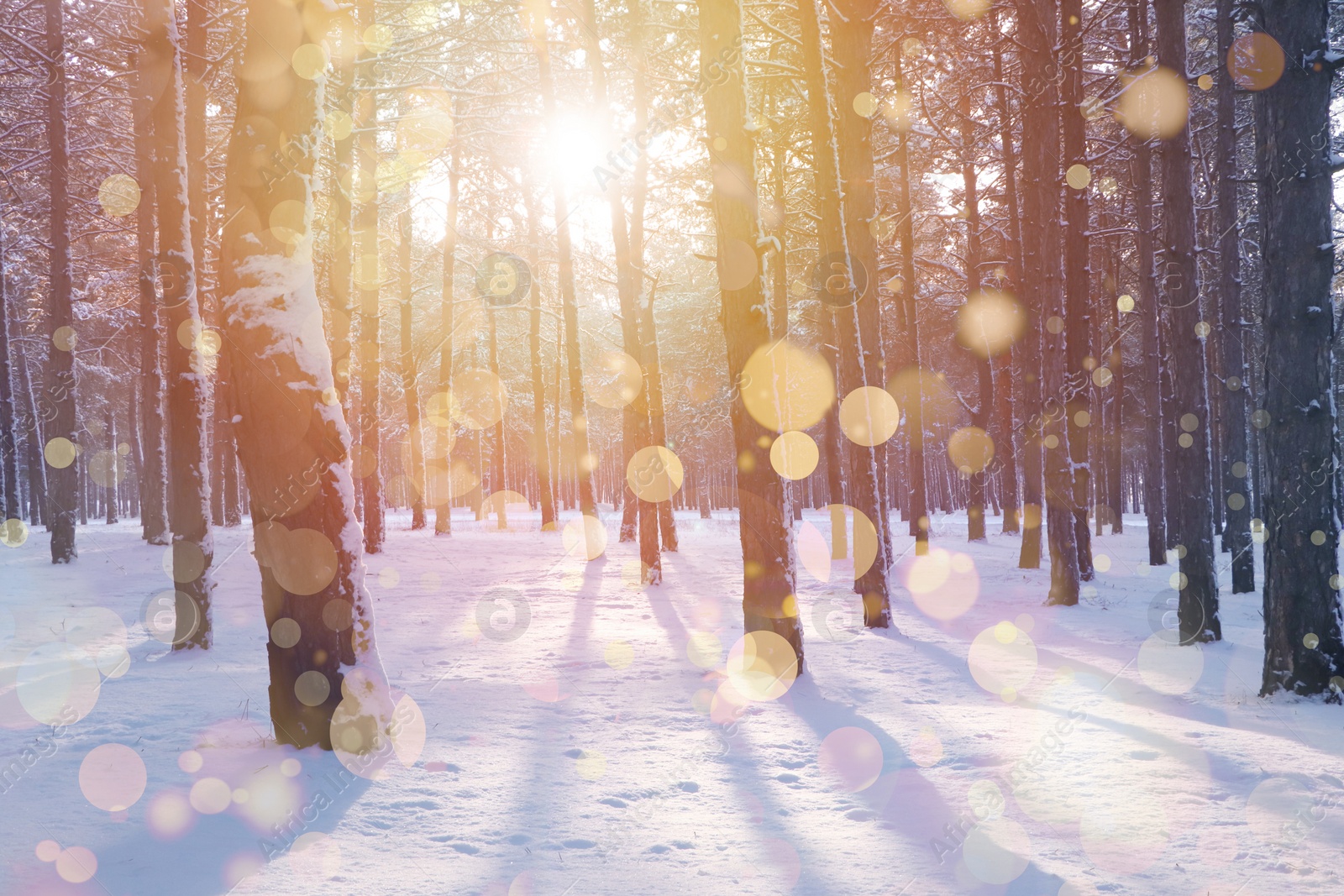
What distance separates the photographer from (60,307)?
14164 mm

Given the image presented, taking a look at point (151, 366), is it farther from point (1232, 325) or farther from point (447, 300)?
point (1232, 325)

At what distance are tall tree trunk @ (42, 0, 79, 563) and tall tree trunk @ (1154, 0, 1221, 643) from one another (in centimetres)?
1599

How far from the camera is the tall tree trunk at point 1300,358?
6410mm

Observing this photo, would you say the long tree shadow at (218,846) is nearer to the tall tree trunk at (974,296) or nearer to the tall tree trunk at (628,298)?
the tall tree trunk at (628,298)

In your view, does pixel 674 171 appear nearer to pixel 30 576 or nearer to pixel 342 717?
pixel 30 576

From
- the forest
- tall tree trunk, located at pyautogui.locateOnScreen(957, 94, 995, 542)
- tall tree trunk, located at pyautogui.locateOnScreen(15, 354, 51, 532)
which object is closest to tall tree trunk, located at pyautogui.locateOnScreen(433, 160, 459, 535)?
the forest

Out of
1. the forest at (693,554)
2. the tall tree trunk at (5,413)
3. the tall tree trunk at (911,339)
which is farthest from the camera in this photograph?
the tall tree trunk at (911,339)

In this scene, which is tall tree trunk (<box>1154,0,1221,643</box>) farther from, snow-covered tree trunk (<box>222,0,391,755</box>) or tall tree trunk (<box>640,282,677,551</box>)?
snow-covered tree trunk (<box>222,0,391,755</box>)

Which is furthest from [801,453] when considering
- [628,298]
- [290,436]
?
[290,436]

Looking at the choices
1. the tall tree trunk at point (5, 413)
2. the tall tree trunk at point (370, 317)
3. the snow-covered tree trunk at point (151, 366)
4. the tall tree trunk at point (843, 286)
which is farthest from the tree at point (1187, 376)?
the tall tree trunk at point (5, 413)

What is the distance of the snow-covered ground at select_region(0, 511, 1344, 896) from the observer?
12.0 feet

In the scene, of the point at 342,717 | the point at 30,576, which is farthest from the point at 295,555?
the point at 30,576

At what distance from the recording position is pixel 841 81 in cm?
1132

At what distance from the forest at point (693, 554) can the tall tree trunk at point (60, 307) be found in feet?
0.30
